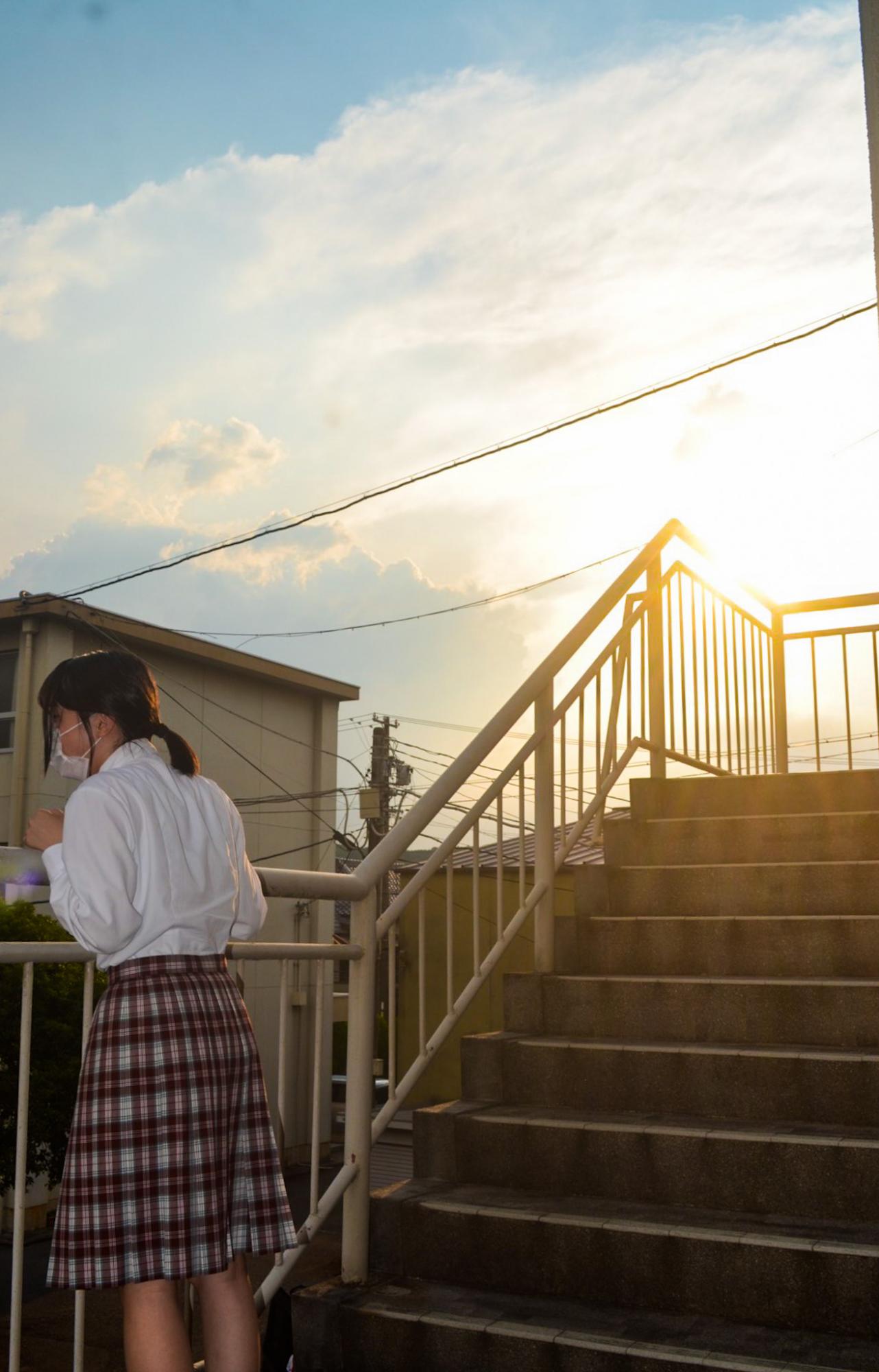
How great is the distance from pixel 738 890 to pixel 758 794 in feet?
2.95

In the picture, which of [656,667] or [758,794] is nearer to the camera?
[758,794]

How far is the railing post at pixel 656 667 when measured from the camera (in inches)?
191

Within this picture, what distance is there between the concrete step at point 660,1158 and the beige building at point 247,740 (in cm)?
1215

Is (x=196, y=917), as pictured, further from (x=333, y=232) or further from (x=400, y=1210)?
(x=333, y=232)

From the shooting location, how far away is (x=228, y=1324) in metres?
1.68

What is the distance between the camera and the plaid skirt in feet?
5.20

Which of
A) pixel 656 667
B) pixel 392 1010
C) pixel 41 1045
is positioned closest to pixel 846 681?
pixel 656 667

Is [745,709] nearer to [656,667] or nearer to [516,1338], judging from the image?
[656,667]

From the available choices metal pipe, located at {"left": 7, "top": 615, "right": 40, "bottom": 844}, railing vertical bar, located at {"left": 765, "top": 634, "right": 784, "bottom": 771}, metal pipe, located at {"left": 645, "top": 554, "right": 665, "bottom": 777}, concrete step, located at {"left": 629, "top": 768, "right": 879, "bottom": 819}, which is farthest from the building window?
A: concrete step, located at {"left": 629, "top": 768, "right": 879, "bottom": 819}

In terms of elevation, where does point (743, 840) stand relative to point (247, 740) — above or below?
below

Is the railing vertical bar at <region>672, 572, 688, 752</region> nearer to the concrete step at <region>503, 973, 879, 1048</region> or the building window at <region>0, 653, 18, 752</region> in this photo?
the concrete step at <region>503, 973, 879, 1048</region>

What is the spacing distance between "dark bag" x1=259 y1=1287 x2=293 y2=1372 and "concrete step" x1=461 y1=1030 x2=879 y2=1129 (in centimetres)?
120

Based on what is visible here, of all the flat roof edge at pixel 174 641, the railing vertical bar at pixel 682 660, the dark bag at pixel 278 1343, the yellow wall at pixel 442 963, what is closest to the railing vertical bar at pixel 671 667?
the railing vertical bar at pixel 682 660

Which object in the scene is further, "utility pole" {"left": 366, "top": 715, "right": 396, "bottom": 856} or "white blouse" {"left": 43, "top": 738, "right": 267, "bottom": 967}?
"utility pole" {"left": 366, "top": 715, "right": 396, "bottom": 856}
